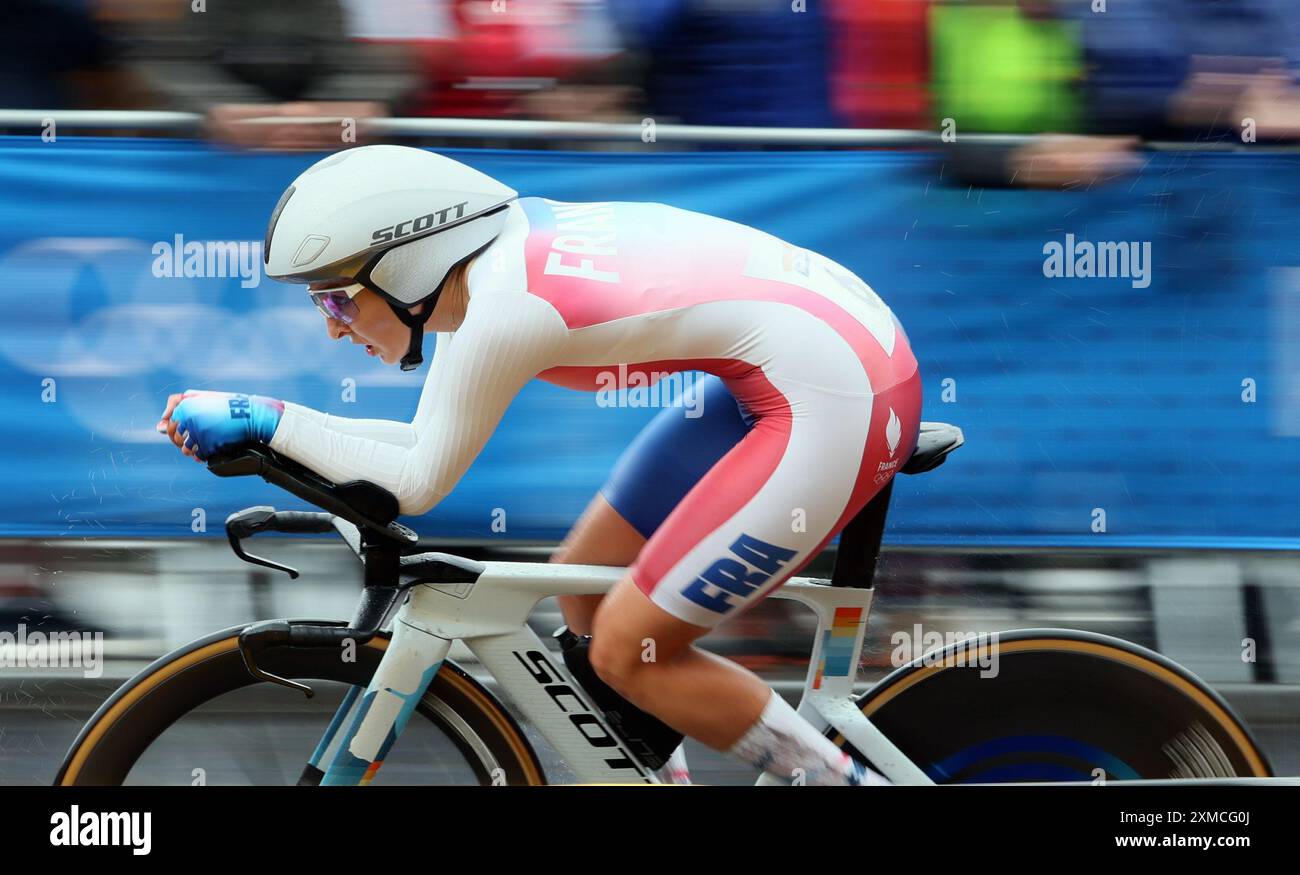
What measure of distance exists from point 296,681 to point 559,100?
121cm

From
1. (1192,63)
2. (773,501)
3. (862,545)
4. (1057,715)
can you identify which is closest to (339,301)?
(773,501)

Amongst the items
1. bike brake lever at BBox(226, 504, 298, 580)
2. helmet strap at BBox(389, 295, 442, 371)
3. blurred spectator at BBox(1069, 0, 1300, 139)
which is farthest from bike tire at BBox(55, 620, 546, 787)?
blurred spectator at BBox(1069, 0, 1300, 139)

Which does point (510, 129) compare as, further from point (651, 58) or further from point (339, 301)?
point (339, 301)

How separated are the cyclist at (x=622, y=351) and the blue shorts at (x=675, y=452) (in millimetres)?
104

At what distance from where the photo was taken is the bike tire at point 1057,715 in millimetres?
2660

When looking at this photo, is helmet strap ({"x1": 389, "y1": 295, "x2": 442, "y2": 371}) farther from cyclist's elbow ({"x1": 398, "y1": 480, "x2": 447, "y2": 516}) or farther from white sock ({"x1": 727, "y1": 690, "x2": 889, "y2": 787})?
white sock ({"x1": 727, "y1": 690, "x2": 889, "y2": 787})

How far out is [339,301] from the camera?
8.10 feet

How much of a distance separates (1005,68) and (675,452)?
96 centimetres

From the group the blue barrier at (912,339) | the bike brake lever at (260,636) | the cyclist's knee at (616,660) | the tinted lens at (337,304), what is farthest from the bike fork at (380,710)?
the tinted lens at (337,304)

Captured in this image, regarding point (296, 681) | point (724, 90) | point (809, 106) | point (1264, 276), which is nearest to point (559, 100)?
point (724, 90)

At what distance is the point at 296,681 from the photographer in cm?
256

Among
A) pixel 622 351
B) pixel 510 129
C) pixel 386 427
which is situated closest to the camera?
pixel 622 351

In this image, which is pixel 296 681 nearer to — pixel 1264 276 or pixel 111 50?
pixel 111 50

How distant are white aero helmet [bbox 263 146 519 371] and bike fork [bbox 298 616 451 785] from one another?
551 mm
